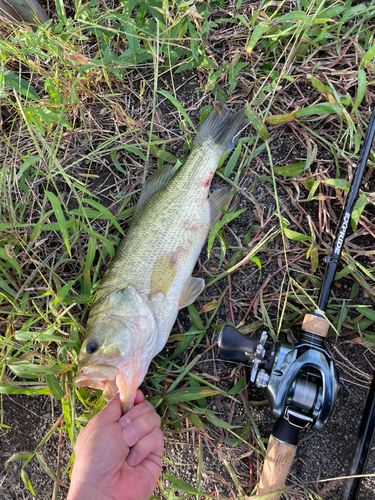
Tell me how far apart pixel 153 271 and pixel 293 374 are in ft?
3.69

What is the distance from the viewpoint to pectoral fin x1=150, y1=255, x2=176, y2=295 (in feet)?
7.77

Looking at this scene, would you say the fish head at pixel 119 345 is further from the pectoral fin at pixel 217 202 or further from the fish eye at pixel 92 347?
the pectoral fin at pixel 217 202

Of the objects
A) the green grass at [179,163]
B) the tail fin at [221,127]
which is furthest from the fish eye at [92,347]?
the tail fin at [221,127]

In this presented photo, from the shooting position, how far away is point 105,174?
9.61ft

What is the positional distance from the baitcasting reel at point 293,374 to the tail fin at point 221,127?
146 centimetres

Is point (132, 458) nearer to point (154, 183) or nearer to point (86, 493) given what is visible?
point (86, 493)

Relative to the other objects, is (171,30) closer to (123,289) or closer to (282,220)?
(282,220)

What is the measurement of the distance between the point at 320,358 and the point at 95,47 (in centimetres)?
316

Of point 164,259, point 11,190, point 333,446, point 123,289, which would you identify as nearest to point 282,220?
point 164,259

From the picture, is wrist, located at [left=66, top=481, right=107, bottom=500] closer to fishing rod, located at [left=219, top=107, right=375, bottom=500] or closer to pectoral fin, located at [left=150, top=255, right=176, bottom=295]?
fishing rod, located at [left=219, top=107, right=375, bottom=500]

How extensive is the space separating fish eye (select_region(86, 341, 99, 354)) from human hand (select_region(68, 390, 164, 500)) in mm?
325

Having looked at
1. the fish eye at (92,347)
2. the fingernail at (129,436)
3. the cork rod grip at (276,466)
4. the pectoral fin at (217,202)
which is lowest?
the cork rod grip at (276,466)

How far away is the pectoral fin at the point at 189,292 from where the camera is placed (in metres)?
2.47

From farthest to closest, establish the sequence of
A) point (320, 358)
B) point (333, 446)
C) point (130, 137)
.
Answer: point (130, 137)
point (333, 446)
point (320, 358)
